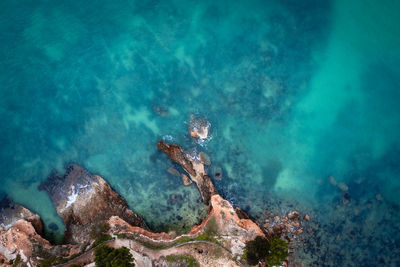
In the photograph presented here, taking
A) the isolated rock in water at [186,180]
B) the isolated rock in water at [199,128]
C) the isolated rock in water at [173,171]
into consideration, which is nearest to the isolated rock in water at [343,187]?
the isolated rock in water at [199,128]

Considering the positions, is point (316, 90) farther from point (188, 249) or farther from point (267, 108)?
point (188, 249)

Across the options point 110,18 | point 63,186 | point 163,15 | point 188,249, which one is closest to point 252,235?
point 188,249

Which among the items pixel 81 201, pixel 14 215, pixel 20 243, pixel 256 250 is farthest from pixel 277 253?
pixel 14 215

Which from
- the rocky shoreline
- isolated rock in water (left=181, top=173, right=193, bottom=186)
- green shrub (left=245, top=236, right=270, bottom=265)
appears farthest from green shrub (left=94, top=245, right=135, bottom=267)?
green shrub (left=245, top=236, right=270, bottom=265)

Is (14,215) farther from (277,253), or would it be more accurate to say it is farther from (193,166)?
(277,253)

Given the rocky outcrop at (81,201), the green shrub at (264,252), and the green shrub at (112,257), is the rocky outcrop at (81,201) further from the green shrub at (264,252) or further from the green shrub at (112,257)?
the green shrub at (264,252)

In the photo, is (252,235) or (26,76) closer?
(252,235)
